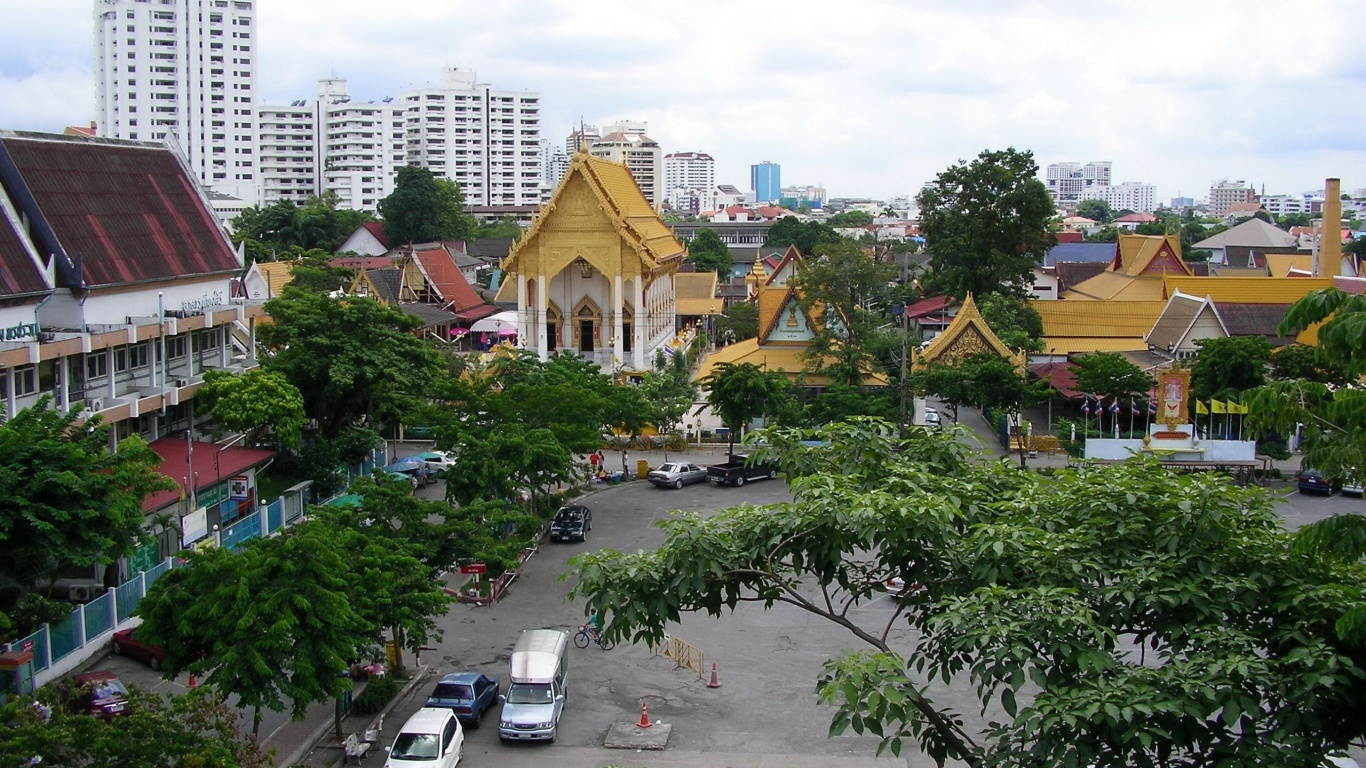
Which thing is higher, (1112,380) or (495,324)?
(495,324)

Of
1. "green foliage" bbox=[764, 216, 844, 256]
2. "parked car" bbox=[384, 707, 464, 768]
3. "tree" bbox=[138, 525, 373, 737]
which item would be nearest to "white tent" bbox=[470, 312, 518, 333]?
"tree" bbox=[138, 525, 373, 737]

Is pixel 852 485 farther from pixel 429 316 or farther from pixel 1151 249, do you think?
pixel 1151 249

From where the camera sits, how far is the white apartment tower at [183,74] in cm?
11838

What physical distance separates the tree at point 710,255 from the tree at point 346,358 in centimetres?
6189

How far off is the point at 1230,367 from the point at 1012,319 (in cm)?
1366

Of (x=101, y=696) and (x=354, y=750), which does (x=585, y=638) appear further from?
(x=101, y=696)

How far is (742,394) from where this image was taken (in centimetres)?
3919

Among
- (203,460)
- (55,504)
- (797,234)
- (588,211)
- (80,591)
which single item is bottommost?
(80,591)

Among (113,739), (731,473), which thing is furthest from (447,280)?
(113,739)

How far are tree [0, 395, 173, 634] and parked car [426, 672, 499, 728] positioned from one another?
5409 mm

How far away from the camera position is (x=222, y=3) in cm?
12069

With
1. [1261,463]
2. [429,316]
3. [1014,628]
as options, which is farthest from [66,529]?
[429,316]

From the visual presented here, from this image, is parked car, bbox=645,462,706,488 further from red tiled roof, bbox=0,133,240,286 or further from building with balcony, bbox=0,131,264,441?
A: red tiled roof, bbox=0,133,240,286

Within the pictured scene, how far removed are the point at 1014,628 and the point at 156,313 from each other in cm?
2431
